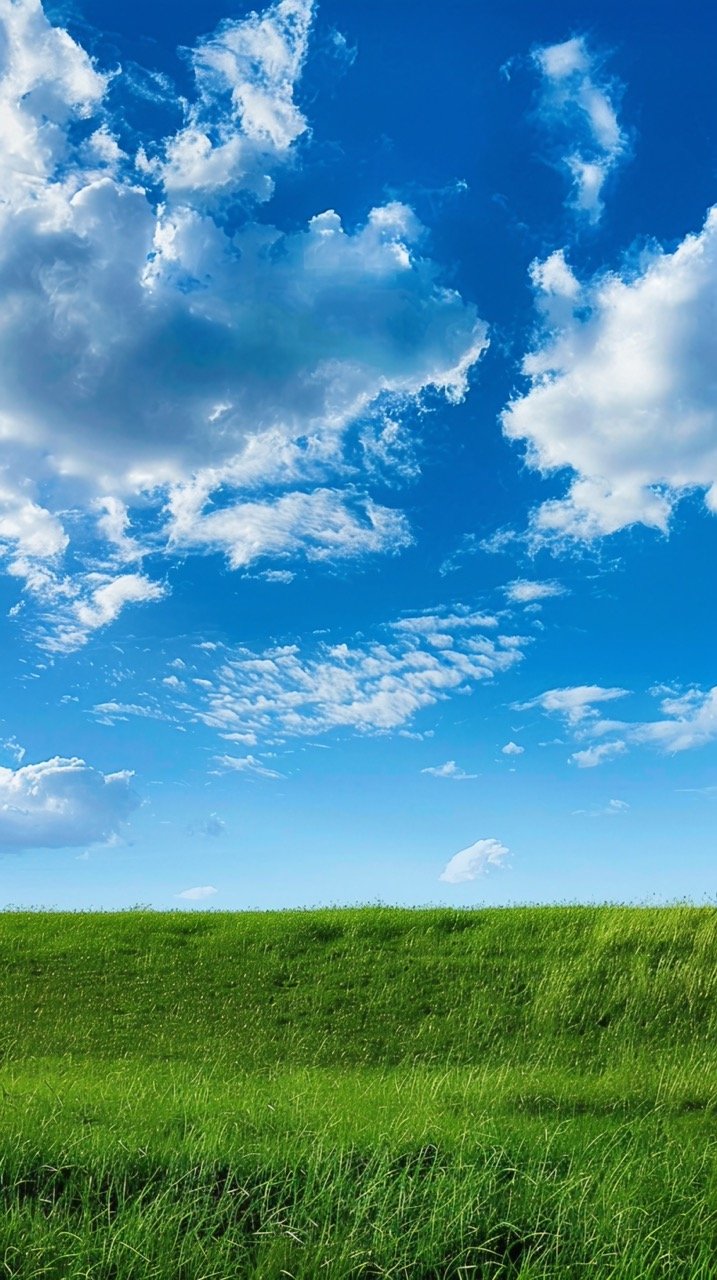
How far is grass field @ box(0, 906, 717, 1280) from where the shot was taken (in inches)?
270

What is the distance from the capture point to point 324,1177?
7.54 metres

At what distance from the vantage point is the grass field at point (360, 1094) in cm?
685

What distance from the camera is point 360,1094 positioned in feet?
38.2

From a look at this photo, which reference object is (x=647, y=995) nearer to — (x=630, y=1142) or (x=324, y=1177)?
(x=630, y=1142)

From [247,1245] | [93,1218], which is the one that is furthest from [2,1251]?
[247,1245]

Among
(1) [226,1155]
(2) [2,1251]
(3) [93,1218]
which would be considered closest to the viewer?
(2) [2,1251]

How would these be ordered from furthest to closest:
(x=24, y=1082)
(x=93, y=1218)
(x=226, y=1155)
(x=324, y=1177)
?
(x=24, y=1082) → (x=226, y=1155) → (x=324, y=1177) → (x=93, y=1218)

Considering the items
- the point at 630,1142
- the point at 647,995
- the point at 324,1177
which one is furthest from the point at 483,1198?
the point at 647,995

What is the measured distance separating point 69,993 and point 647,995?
9685 mm

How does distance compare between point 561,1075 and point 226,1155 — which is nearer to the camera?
point 226,1155

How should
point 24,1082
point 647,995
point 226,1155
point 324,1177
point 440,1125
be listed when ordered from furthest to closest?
point 647,995 → point 24,1082 → point 440,1125 → point 226,1155 → point 324,1177

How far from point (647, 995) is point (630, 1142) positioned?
7.58 m

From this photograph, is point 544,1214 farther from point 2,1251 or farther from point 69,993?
point 69,993

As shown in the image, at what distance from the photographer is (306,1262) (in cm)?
658
